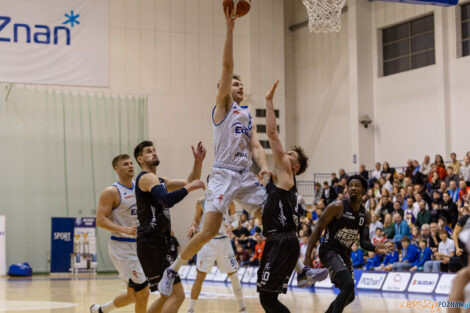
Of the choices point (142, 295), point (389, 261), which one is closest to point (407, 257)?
point (389, 261)

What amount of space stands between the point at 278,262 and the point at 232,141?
4.59 ft

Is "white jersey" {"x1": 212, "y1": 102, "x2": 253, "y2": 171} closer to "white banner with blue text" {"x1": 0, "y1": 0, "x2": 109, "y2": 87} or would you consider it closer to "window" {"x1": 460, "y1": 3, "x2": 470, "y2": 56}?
"window" {"x1": 460, "y1": 3, "x2": 470, "y2": 56}

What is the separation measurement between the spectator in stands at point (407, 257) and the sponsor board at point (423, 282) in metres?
1.39

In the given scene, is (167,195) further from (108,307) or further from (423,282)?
(423,282)

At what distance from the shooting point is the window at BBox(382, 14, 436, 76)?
2670cm

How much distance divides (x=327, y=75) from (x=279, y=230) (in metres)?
24.7

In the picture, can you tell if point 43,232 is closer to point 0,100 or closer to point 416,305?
point 0,100

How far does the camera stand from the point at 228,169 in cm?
775

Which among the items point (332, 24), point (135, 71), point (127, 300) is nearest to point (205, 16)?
point (135, 71)

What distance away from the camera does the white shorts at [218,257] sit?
12.6 metres

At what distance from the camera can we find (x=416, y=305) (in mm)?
13914

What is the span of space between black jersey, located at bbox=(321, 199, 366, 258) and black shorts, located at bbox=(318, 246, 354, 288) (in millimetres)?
54

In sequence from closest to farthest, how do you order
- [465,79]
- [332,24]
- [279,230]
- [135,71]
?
[279,230]
[332,24]
[465,79]
[135,71]

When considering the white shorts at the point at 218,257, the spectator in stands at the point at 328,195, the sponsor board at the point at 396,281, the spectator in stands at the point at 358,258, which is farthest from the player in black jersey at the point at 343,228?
the spectator in stands at the point at 328,195
